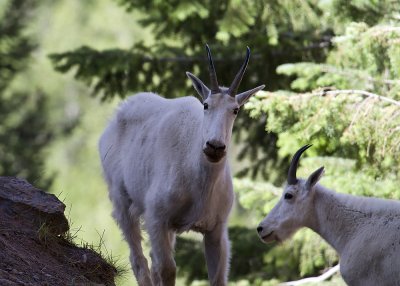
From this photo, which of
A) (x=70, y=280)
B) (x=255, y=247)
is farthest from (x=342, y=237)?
(x=255, y=247)

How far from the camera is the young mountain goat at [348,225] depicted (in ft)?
24.9

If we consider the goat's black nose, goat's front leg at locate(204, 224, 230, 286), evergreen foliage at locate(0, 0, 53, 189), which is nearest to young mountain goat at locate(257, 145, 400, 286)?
goat's front leg at locate(204, 224, 230, 286)

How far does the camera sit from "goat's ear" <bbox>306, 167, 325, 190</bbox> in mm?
8484

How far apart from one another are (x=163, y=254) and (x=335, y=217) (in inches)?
60.9

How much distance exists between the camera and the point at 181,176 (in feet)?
26.1

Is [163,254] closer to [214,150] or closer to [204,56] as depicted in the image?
[214,150]

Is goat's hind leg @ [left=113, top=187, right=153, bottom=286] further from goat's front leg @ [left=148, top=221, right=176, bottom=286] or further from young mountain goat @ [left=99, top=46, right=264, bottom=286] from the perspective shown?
goat's front leg @ [left=148, top=221, right=176, bottom=286]

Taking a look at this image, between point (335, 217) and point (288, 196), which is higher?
point (288, 196)

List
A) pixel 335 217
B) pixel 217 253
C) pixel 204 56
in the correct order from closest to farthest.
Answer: pixel 217 253
pixel 335 217
pixel 204 56

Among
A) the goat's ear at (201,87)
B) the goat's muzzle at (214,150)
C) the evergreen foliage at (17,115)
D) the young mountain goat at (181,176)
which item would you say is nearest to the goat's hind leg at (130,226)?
the young mountain goat at (181,176)

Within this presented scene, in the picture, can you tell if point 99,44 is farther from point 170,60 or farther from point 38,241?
point 38,241

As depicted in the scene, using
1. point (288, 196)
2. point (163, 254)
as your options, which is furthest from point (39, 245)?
point (288, 196)

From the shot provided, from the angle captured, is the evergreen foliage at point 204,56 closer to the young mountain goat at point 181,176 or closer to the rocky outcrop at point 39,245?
the young mountain goat at point 181,176

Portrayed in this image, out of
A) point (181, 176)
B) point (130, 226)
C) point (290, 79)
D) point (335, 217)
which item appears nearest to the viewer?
point (181, 176)
